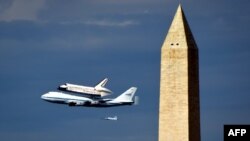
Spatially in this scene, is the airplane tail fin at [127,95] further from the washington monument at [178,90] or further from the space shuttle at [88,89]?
the washington monument at [178,90]

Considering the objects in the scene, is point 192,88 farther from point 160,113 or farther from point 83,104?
point 83,104

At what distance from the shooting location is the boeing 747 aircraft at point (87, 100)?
97037 millimetres

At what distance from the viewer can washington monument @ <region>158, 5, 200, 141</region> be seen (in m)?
68.2

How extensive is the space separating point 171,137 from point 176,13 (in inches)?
280

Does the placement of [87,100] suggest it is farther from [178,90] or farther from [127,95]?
[178,90]

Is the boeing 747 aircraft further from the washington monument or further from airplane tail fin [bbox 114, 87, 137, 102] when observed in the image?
the washington monument

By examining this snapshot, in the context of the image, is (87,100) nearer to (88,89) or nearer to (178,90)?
(88,89)

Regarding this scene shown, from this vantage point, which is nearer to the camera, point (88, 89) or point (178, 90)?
point (178, 90)

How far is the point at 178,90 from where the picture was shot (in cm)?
6844

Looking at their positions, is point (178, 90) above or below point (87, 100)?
below

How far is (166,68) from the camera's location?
6850cm

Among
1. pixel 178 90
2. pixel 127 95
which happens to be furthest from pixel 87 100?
pixel 178 90

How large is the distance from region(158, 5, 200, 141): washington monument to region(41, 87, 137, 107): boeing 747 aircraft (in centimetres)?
2600

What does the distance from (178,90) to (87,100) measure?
101 ft
